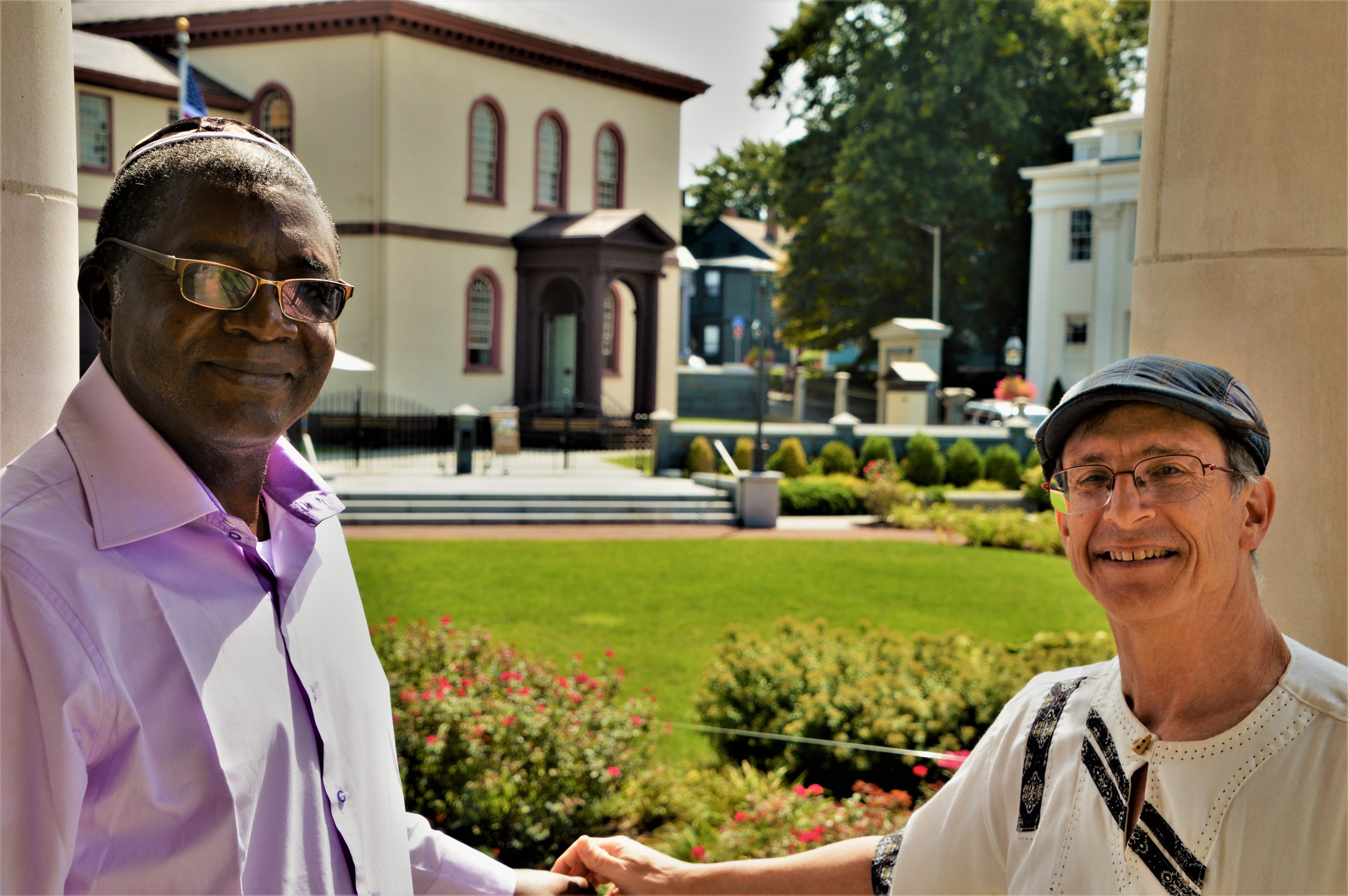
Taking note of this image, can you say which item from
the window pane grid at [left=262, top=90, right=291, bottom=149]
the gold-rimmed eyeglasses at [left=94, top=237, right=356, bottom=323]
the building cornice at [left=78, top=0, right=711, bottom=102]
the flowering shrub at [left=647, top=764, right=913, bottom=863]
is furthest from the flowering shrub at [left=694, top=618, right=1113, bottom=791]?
the window pane grid at [left=262, top=90, right=291, bottom=149]

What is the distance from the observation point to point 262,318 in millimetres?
1733

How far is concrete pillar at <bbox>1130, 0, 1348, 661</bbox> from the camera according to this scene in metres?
3.23

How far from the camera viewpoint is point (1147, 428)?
7.02ft

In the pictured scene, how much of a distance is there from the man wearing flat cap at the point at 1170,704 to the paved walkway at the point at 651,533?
556 inches

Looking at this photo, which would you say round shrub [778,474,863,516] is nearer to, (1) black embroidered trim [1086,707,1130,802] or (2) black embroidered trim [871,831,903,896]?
(2) black embroidered trim [871,831,903,896]

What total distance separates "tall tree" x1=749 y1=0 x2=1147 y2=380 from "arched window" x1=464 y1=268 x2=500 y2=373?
15247 mm

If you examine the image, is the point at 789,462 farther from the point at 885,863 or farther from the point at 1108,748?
the point at 1108,748

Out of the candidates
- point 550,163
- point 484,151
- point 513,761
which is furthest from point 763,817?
point 550,163

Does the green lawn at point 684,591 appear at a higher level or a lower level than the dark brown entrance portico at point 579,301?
lower

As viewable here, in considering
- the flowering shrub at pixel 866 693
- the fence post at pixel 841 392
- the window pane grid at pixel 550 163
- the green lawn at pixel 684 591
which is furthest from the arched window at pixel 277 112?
the flowering shrub at pixel 866 693

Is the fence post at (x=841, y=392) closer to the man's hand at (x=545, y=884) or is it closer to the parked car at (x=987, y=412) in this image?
the parked car at (x=987, y=412)

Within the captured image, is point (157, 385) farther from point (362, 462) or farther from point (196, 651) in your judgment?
point (362, 462)

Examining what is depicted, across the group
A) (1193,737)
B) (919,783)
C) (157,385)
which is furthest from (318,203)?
(919,783)

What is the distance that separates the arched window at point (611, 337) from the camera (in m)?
31.1
